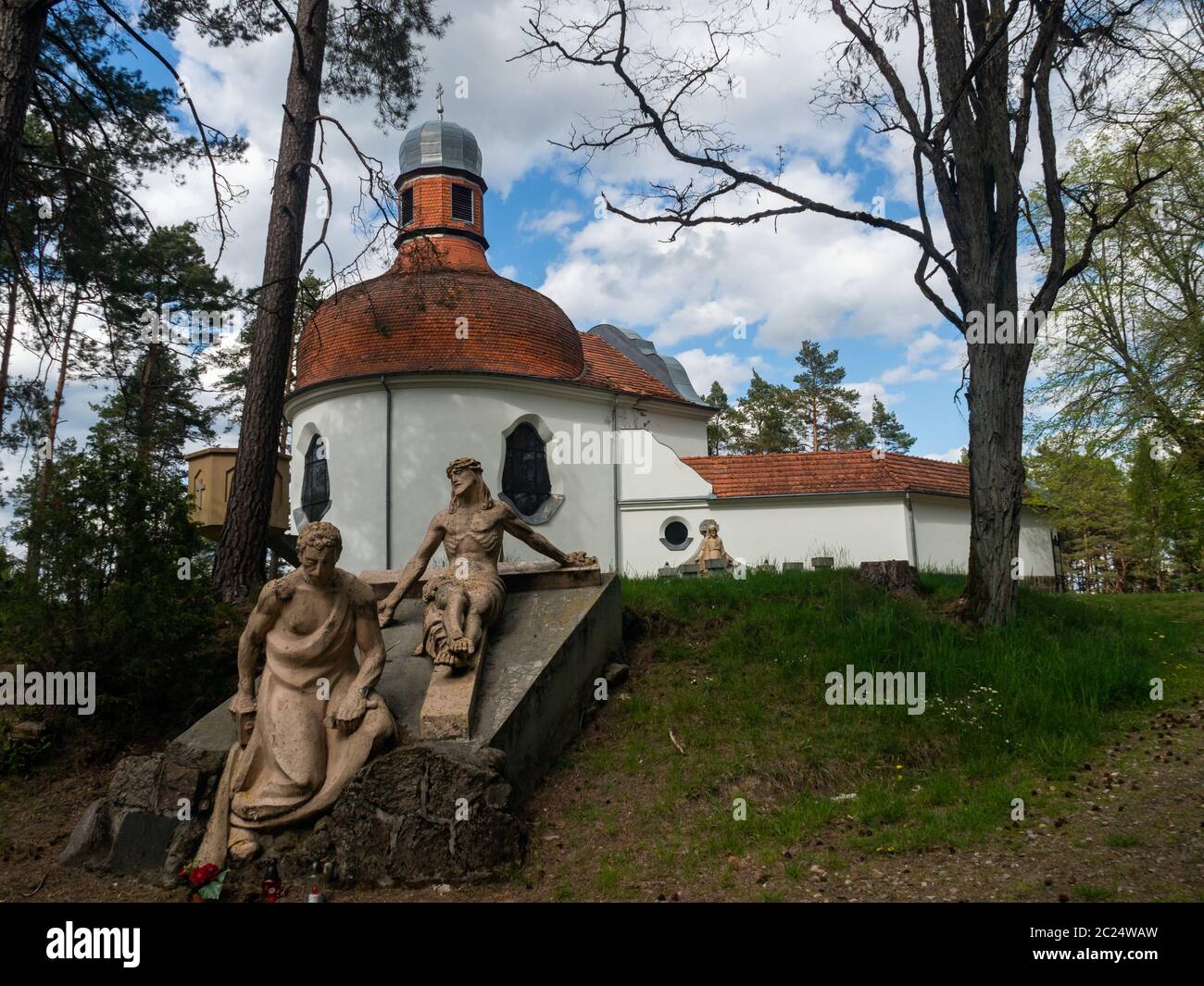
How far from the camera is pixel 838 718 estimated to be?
323 inches

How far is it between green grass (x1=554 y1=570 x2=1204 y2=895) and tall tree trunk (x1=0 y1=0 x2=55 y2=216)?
655 centimetres

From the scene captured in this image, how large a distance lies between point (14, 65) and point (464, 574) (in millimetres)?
5204

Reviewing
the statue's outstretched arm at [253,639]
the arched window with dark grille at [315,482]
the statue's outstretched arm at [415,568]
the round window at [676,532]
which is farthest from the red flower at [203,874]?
the round window at [676,532]

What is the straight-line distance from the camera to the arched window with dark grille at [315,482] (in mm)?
21797

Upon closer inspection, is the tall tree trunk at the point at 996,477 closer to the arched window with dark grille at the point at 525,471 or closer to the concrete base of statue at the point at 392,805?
the concrete base of statue at the point at 392,805

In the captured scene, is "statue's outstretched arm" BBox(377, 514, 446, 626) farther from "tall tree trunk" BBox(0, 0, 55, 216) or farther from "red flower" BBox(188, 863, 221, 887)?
"tall tree trunk" BBox(0, 0, 55, 216)

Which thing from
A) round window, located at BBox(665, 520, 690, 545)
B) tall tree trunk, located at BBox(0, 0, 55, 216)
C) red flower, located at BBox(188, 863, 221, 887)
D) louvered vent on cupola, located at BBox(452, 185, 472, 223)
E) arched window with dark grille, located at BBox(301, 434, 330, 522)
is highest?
louvered vent on cupola, located at BBox(452, 185, 472, 223)

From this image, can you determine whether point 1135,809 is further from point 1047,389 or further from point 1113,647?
point 1047,389

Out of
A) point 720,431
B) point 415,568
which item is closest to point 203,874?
point 415,568

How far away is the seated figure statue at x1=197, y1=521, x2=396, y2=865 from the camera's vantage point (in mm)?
6250

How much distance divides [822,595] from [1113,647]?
3.07m

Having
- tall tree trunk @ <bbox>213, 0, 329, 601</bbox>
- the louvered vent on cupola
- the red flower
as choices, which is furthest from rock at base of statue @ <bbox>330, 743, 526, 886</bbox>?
the louvered vent on cupola

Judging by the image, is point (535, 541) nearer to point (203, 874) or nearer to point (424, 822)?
point (424, 822)

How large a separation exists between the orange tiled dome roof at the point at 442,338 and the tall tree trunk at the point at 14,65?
1358 centimetres
